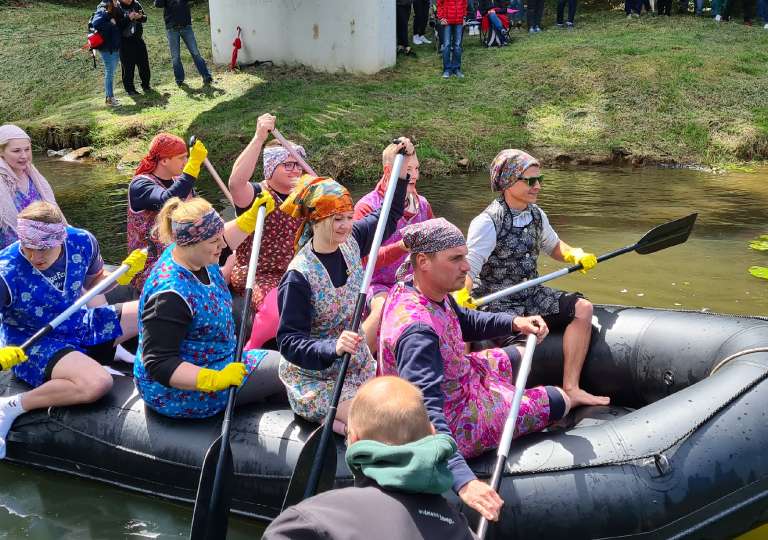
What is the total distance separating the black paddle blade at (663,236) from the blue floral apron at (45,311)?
2.96 m

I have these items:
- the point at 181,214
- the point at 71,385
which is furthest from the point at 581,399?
the point at 71,385

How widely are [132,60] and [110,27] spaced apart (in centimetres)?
78

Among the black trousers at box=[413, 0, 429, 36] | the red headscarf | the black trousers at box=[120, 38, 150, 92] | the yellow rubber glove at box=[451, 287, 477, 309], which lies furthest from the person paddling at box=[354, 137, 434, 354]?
the black trousers at box=[413, 0, 429, 36]

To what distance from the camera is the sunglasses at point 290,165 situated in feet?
16.3

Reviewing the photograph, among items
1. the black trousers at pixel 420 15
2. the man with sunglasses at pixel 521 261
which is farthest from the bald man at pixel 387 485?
the black trousers at pixel 420 15

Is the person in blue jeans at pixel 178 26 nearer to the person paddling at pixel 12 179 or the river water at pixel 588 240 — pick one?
the river water at pixel 588 240

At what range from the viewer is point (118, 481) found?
4.23 metres

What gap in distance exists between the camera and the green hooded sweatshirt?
2.03 metres

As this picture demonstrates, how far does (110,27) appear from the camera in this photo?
13039 mm

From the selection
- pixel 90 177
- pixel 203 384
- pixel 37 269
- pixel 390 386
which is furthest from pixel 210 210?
pixel 90 177

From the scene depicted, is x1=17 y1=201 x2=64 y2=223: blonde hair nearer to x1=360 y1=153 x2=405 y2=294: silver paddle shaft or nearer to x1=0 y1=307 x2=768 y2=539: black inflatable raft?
x1=0 y1=307 x2=768 y2=539: black inflatable raft

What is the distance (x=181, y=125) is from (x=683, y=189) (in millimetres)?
6834

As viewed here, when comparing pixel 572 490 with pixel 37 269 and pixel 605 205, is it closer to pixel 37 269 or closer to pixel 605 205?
pixel 37 269

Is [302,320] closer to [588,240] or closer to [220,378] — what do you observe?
[220,378]
